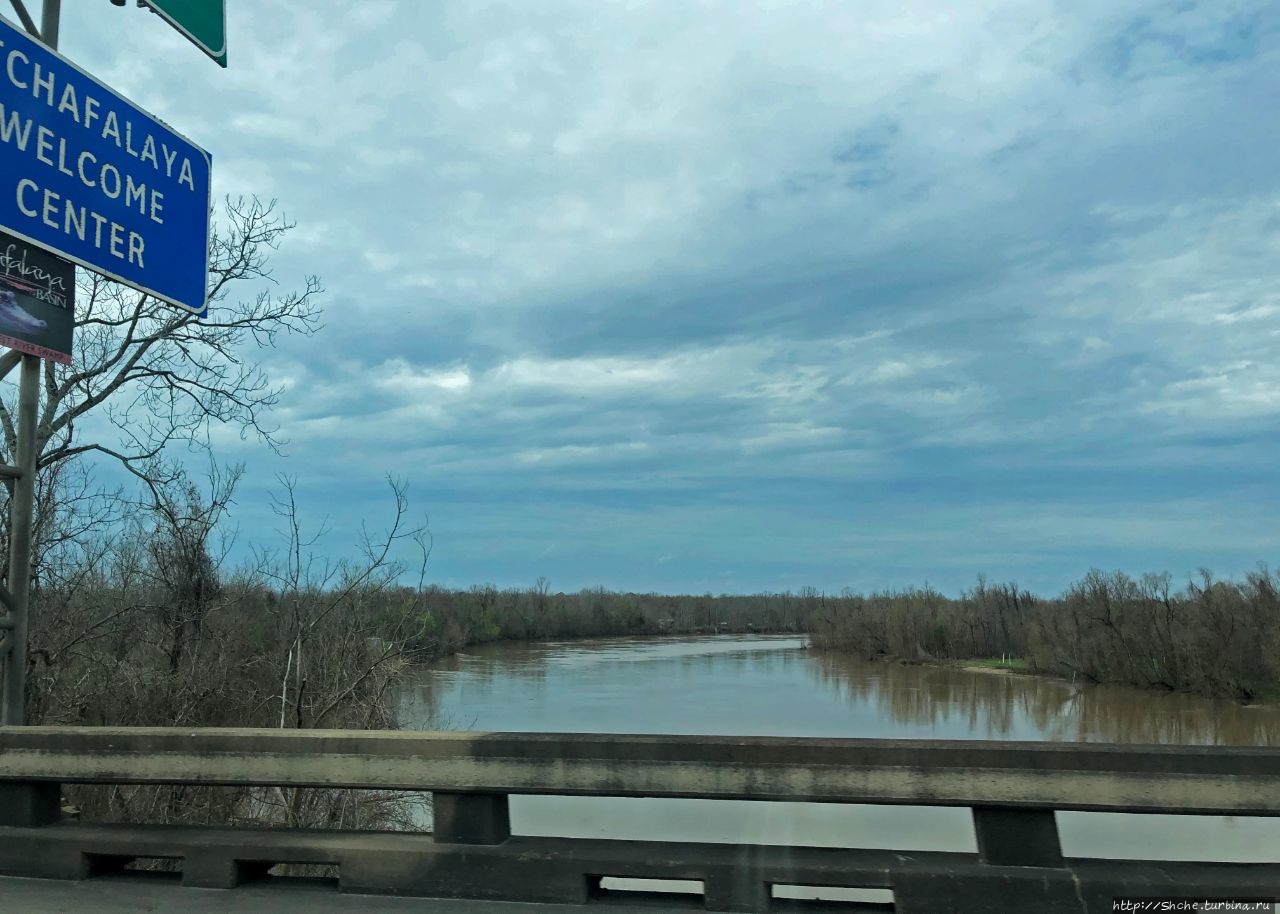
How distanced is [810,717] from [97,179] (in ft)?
120

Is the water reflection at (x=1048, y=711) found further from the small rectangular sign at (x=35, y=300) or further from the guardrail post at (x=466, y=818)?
the small rectangular sign at (x=35, y=300)

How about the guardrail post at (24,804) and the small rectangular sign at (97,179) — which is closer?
the small rectangular sign at (97,179)

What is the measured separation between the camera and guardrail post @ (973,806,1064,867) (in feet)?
12.8

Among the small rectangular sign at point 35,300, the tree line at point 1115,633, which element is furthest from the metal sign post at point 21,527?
the tree line at point 1115,633

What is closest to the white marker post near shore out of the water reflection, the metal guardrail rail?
the metal guardrail rail

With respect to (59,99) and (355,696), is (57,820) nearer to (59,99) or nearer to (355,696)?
(59,99)

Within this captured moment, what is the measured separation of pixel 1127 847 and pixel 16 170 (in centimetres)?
1629

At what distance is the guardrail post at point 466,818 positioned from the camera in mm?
4371

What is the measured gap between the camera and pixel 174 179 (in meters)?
4.89

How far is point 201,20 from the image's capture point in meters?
4.93

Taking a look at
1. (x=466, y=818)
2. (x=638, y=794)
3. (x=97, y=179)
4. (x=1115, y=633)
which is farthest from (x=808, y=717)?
(x=97, y=179)

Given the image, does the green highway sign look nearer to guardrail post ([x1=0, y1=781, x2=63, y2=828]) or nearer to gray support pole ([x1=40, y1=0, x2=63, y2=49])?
gray support pole ([x1=40, y1=0, x2=63, y2=49])

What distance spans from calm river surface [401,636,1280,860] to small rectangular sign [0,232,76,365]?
13.8ft

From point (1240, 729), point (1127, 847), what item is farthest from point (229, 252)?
point (1240, 729)
